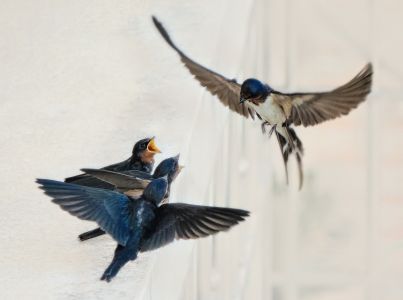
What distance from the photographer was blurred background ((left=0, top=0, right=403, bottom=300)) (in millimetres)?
1136

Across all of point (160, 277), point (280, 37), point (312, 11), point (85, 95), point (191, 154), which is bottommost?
point (160, 277)

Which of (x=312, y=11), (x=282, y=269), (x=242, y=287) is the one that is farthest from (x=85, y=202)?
(x=312, y=11)

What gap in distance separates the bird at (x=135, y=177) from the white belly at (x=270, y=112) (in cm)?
11

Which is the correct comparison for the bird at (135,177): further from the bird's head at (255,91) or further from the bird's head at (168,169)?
the bird's head at (255,91)

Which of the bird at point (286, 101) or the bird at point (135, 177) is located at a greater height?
the bird at point (286, 101)

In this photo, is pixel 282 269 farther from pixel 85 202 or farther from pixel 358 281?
pixel 85 202

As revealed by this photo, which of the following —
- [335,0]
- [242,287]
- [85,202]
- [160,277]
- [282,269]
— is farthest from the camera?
[335,0]

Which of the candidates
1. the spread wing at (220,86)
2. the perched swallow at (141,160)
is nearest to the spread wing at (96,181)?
the perched swallow at (141,160)

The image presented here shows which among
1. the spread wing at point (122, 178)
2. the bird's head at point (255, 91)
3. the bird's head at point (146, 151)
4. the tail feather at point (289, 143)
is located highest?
the bird's head at point (255, 91)

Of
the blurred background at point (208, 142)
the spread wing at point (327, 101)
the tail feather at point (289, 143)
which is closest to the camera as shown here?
the spread wing at point (327, 101)

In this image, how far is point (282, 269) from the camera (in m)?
1.69

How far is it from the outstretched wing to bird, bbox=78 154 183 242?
0.02 metres

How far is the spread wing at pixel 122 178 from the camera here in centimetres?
85

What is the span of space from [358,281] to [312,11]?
1.84ft
